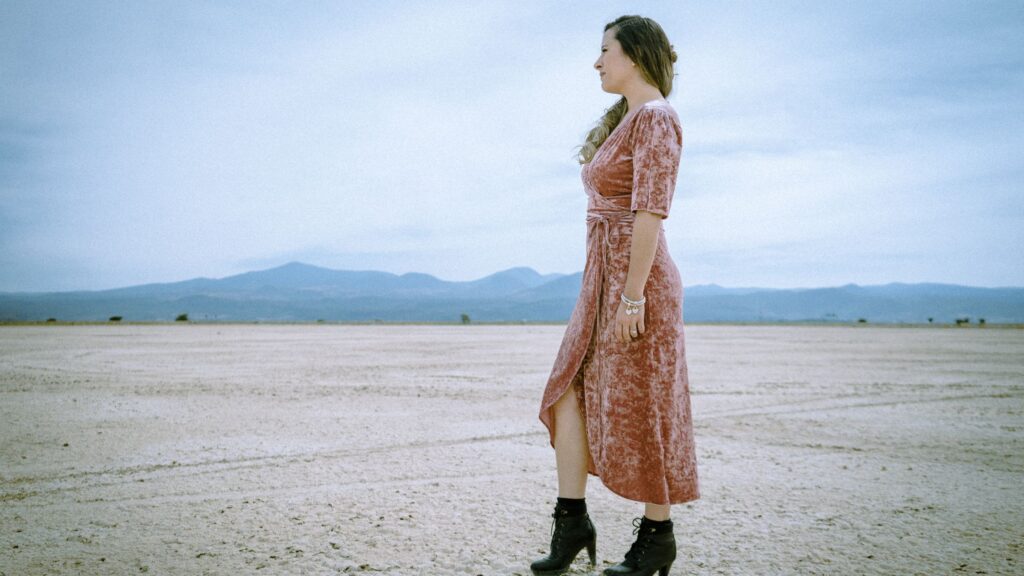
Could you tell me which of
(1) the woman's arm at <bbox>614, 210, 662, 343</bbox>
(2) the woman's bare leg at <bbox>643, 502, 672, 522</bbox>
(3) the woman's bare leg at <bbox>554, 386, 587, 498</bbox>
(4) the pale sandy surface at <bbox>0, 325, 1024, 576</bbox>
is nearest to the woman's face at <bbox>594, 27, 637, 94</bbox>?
(1) the woman's arm at <bbox>614, 210, 662, 343</bbox>

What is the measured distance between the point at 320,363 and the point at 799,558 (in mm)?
11044

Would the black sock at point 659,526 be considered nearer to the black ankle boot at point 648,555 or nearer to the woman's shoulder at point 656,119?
the black ankle boot at point 648,555

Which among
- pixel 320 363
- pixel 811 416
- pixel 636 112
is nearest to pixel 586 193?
pixel 636 112

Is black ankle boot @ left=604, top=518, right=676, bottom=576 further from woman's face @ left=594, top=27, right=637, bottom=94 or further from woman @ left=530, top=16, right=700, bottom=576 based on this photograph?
woman's face @ left=594, top=27, right=637, bottom=94

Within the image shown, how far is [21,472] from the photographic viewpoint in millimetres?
4168

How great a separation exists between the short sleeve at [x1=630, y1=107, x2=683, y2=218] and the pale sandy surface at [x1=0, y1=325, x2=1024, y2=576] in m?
1.57

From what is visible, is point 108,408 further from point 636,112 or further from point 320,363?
point 636,112

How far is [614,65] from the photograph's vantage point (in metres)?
2.50

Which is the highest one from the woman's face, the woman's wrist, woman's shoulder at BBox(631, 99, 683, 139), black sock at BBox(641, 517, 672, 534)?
the woman's face

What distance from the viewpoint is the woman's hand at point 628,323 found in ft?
7.59

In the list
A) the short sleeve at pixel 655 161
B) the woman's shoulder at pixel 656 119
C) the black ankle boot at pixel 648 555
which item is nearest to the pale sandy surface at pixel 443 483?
the black ankle boot at pixel 648 555

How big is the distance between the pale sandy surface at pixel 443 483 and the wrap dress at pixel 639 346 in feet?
2.00

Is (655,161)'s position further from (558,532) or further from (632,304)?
(558,532)

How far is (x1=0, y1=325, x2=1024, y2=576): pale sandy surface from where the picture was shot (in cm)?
282
